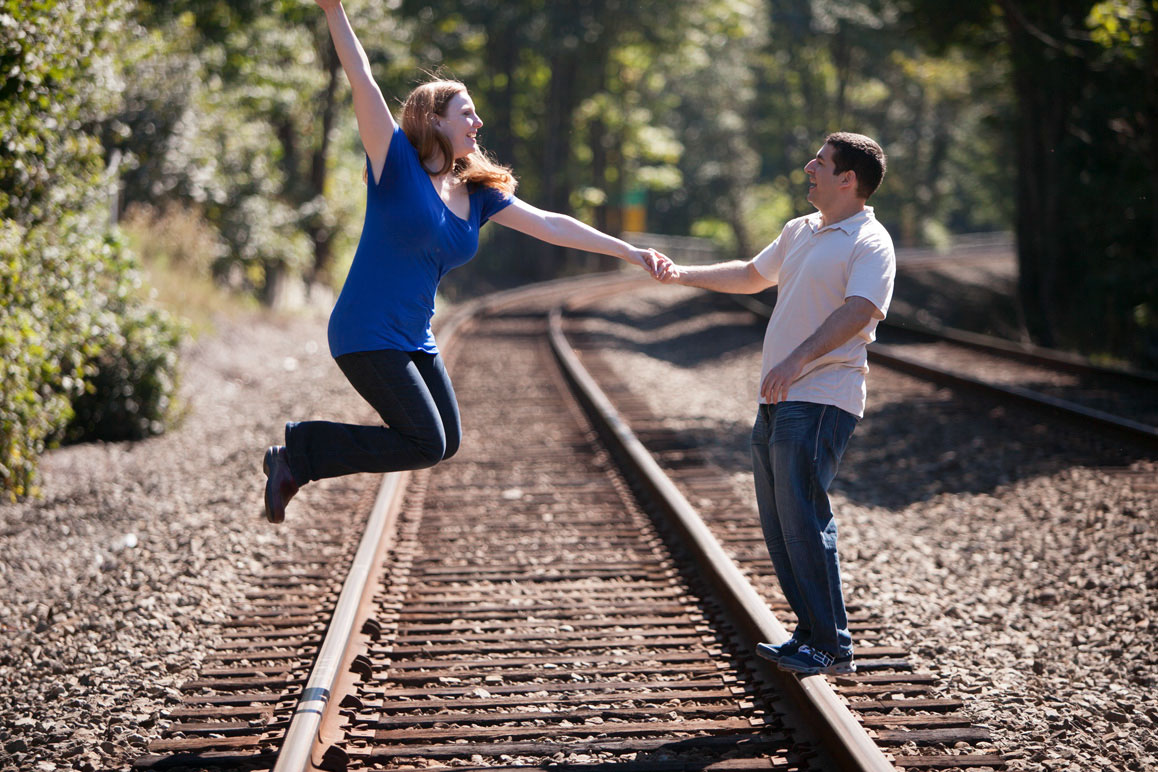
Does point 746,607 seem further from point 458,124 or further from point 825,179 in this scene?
point 458,124

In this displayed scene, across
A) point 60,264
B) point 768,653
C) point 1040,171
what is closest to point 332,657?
point 768,653

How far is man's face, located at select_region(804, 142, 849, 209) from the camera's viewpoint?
3756 mm

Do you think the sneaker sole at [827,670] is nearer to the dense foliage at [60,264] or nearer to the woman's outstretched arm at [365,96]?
the woman's outstretched arm at [365,96]

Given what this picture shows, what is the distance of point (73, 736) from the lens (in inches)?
149

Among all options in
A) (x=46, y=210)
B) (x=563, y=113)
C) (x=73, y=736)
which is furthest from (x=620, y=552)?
(x=563, y=113)

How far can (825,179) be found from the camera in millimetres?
3771

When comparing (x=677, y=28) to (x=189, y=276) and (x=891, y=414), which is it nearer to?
(x=189, y=276)

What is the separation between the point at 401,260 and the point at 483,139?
2.10ft

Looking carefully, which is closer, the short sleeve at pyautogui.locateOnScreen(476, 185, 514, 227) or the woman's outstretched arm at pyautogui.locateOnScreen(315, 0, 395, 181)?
the woman's outstretched arm at pyautogui.locateOnScreen(315, 0, 395, 181)

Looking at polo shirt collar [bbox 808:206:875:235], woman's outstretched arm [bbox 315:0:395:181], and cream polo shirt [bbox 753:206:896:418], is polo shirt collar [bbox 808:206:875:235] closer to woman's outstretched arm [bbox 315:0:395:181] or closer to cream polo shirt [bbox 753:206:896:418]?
cream polo shirt [bbox 753:206:896:418]

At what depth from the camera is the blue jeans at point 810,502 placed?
380 cm

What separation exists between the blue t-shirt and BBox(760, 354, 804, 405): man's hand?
1.11m

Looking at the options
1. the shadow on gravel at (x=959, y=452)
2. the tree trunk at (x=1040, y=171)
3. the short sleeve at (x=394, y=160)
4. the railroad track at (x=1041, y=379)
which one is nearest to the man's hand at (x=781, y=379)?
the short sleeve at (x=394, y=160)

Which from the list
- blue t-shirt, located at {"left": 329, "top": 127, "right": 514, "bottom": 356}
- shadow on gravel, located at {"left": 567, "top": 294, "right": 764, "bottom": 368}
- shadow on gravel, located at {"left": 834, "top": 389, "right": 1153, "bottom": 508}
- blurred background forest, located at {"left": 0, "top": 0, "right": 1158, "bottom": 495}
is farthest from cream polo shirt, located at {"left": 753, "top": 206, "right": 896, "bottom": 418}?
shadow on gravel, located at {"left": 567, "top": 294, "right": 764, "bottom": 368}
